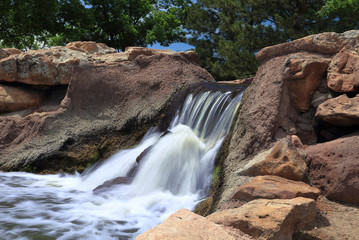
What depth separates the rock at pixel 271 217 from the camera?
2.72 meters

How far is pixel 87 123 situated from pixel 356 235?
6.39 metres

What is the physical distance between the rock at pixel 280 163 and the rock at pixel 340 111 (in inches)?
25.5

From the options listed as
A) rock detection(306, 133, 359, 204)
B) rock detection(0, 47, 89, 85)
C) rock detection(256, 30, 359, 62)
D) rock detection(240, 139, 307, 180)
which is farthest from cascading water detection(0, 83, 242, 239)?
rock detection(0, 47, 89, 85)

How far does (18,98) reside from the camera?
28.9ft

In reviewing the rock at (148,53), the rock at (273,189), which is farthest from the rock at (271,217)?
the rock at (148,53)

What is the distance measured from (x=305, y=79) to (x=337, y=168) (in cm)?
140

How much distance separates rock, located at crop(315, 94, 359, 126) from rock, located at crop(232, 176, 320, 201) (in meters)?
1.07

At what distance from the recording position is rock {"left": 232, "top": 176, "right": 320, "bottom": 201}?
3.46 meters

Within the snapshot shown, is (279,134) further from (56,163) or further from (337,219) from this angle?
(56,163)

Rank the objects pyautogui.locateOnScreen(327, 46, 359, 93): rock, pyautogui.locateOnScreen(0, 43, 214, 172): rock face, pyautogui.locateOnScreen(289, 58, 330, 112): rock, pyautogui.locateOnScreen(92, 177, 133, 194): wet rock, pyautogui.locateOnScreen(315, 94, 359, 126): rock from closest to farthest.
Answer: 1. pyautogui.locateOnScreen(315, 94, 359, 126): rock
2. pyautogui.locateOnScreen(327, 46, 359, 93): rock
3. pyautogui.locateOnScreen(289, 58, 330, 112): rock
4. pyautogui.locateOnScreen(92, 177, 133, 194): wet rock
5. pyautogui.locateOnScreen(0, 43, 214, 172): rock face

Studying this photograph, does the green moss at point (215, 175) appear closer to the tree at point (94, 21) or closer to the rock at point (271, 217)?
the rock at point (271, 217)

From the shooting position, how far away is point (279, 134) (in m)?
4.64

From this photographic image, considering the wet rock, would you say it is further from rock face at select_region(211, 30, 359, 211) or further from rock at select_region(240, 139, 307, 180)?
rock at select_region(240, 139, 307, 180)

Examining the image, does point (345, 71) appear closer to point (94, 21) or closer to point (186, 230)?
point (186, 230)
